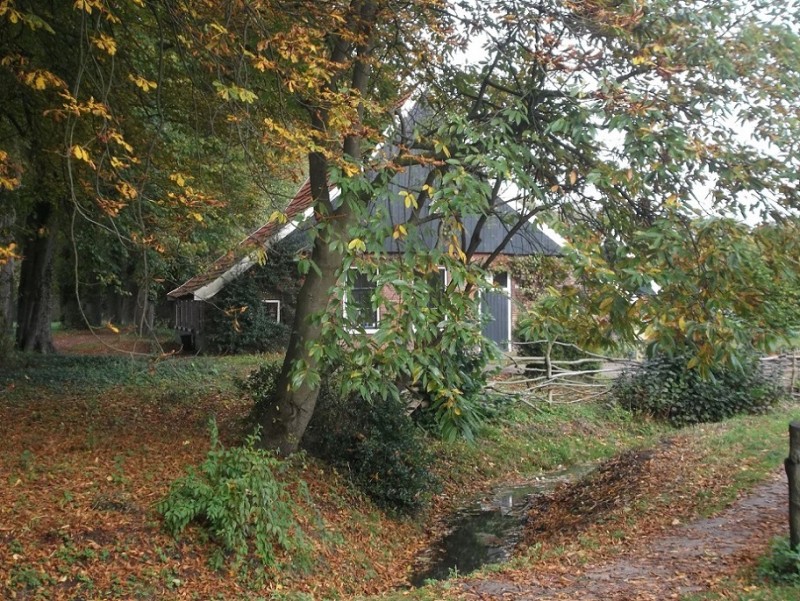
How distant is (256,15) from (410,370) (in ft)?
15.1

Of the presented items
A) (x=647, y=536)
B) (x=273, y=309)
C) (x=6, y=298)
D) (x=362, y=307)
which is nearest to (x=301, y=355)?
(x=362, y=307)

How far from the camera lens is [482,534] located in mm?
11109

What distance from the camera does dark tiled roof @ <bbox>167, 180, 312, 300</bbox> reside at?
993 cm

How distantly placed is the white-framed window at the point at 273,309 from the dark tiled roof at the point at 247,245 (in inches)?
80.6

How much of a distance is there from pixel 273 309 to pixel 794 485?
791 inches

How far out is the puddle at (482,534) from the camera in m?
9.66

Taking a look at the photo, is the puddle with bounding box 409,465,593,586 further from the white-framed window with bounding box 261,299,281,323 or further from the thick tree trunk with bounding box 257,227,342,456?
the white-framed window with bounding box 261,299,281,323

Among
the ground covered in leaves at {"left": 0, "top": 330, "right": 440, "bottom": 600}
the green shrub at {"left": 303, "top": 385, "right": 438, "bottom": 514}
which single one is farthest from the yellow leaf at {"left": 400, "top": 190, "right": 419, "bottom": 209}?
the green shrub at {"left": 303, "top": 385, "right": 438, "bottom": 514}

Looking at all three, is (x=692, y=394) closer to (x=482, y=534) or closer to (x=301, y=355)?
(x=482, y=534)

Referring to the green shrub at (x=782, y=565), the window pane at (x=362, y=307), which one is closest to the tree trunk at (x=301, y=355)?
the window pane at (x=362, y=307)

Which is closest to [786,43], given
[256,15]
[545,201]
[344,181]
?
[545,201]

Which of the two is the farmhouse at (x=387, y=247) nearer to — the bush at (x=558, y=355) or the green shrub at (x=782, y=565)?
the bush at (x=558, y=355)

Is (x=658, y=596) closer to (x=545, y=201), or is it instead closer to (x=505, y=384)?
(x=545, y=201)

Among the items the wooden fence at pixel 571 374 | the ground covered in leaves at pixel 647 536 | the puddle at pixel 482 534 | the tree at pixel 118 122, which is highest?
the tree at pixel 118 122
